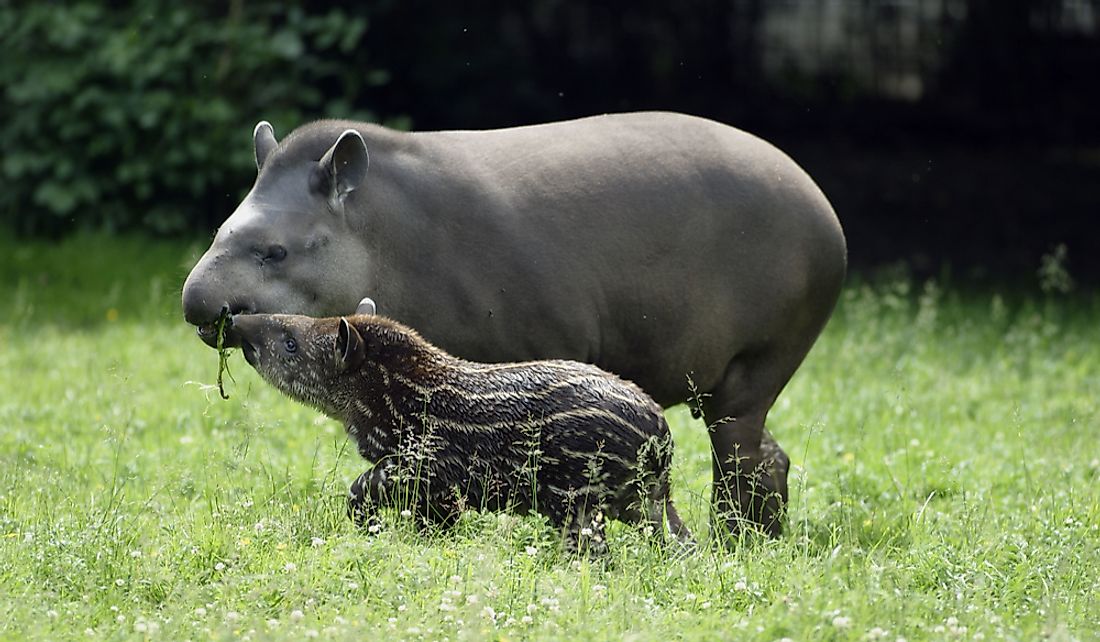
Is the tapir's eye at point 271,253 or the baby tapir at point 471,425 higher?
the tapir's eye at point 271,253

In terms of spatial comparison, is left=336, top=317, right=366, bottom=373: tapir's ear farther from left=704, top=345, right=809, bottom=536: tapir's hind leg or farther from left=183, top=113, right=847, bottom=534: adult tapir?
left=704, top=345, right=809, bottom=536: tapir's hind leg

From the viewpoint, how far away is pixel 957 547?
5.75 metres

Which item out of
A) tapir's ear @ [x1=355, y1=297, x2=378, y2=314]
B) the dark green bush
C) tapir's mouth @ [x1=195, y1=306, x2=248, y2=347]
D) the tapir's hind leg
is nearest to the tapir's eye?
tapir's mouth @ [x1=195, y1=306, x2=248, y2=347]

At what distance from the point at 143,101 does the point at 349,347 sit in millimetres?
7297

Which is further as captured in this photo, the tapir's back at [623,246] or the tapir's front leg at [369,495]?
the tapir's back at [623,246]

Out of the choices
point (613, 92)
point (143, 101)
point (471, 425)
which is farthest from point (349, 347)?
point (613, 92)

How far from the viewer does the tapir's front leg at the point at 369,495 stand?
5.49 meters

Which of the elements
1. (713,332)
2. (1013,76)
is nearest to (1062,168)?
(1013,76)

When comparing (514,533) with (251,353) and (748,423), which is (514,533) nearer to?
(251,353)

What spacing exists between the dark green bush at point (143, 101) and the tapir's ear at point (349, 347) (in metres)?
6.72

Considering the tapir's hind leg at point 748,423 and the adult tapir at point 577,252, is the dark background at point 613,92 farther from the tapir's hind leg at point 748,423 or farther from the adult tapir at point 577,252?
the tapir's hind leg at point 748,423

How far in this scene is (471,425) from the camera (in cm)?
552

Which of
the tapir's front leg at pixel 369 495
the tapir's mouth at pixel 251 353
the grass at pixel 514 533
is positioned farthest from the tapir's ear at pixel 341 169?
the tapir's front leg at pixel 369 495

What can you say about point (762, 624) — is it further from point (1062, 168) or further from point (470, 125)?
point (1062, 168)
